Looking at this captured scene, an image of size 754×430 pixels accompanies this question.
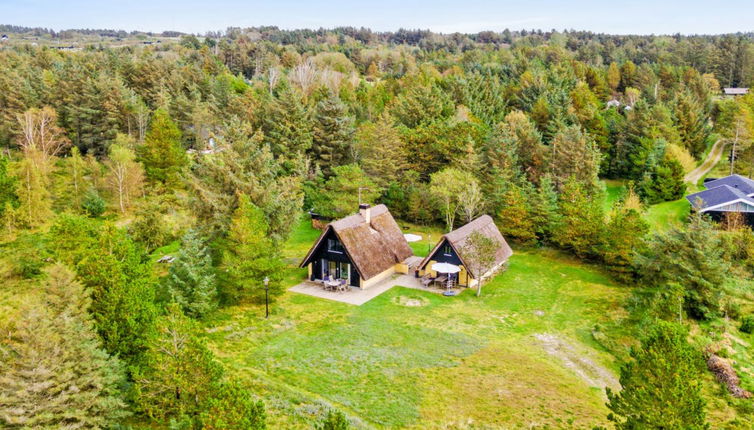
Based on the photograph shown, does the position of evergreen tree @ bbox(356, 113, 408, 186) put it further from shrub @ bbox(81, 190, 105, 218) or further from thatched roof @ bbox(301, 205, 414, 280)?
shrub @ bbox(81, 190, 105, 218)

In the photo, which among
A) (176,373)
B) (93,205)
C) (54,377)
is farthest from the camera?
(93,205)

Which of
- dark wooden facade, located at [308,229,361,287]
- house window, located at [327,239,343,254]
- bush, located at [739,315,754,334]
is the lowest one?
bush, located at [739,315,754,334]

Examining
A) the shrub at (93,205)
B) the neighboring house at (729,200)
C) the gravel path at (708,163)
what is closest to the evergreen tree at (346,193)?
the shrub at (93,205)

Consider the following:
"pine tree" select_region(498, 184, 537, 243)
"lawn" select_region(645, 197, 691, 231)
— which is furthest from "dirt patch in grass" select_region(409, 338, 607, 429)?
"lawn" select_region(645, 197, 691, 231)

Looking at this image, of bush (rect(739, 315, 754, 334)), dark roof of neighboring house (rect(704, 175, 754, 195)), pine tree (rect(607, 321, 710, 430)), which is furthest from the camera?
dark roof of neighboring house (rect(704, 175, 754, 195))

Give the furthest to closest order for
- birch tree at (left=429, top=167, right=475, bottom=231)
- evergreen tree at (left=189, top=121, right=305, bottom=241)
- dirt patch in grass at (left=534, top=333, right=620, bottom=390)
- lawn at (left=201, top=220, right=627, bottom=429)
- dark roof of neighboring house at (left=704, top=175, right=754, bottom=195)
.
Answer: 1. dark roof of neighboring house at (left=704, top=175, right=754, bottom=195)
2. birch tree at (left=429, top=167, right=475, bottom=231)
3. evergreen tree at (left=189, top=121, right=305, bottom=241)
4. dirt patch in grass at (left=534, top=333, right=620, bottom=390)
5. lawn at (left=201, top=220, right=627, bottom=429)

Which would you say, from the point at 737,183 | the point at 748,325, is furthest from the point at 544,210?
the point at 737,183

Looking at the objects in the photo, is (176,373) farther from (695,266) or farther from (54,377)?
(695,266)

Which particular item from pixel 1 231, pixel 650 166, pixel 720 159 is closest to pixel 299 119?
pixel 1 231
